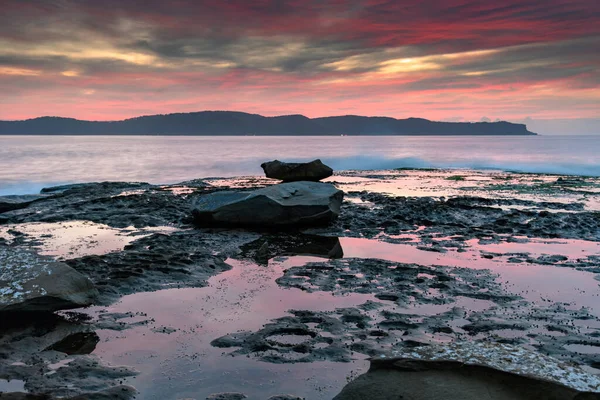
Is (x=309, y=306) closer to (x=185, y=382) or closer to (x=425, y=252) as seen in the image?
(x=185, y=382)

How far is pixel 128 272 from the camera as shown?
24.1ft

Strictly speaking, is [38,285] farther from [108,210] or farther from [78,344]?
[108,210]

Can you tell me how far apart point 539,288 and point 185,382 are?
5267 mm

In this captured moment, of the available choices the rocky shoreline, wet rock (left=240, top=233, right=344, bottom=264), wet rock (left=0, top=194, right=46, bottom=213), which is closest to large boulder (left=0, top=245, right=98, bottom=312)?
the rocky shoreline

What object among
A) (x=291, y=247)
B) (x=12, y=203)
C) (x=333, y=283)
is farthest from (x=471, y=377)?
(x=12, y=203)

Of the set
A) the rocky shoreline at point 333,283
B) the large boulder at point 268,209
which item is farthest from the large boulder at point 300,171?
the large boulder at point 268,209

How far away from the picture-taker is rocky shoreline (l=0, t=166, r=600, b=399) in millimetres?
4734

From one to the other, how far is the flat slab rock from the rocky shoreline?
0.31 metres

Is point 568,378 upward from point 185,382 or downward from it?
upward

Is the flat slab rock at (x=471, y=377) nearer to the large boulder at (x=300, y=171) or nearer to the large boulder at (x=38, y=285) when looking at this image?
the large boulder at (x=38, y=285)

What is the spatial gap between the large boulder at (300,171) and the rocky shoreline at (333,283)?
7.45 meters

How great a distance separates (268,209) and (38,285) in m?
6.27

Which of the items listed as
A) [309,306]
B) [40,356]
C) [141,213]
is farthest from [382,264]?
[141,213]

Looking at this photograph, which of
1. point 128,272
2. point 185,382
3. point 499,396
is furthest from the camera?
point 128,272
